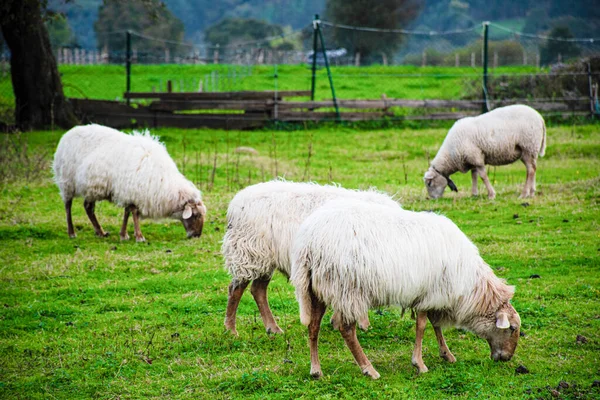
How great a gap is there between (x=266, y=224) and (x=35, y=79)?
643 inches

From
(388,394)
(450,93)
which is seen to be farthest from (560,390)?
(450,93)

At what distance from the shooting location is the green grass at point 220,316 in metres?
5.75

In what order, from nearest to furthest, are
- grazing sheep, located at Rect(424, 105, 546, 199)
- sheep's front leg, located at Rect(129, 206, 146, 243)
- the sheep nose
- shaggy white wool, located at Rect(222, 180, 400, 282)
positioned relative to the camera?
the sheep nose < shaggy white wool, located at Rect(222, 180, 400, 282) < sheep's front leg, located at Rect(129, 206, 146, 243) < grazing sheep, located at Rect(424, 105, 546, 199)

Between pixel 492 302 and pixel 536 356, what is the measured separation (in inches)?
27.3

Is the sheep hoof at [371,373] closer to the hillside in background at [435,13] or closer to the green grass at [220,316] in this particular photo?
the green grass at [220,316]

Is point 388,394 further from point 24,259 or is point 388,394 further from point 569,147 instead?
point 569,147

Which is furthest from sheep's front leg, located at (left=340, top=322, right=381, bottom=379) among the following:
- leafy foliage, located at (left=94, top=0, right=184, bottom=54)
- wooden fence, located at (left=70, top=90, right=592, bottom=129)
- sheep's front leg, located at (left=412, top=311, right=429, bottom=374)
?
leafy foliage, located at (left=94, top=0, right=184, bottom=54)

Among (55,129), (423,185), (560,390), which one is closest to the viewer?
(560,390)

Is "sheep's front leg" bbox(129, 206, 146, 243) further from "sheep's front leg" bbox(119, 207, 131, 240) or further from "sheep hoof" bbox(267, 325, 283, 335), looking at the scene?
"sheep hoof" bbox(267, 325, 283, 335)

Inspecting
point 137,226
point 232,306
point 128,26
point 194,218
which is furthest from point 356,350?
point 128,26

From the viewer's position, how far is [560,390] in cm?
540

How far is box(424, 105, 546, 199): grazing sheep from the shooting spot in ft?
43.7

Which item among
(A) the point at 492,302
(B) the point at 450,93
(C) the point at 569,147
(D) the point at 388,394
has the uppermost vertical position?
(B) the point at 450,93

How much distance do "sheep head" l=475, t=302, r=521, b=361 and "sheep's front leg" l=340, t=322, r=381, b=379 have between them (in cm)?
113
